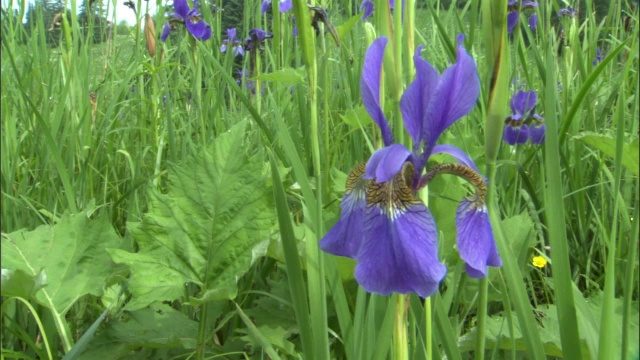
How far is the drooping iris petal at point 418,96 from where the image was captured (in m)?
0.69

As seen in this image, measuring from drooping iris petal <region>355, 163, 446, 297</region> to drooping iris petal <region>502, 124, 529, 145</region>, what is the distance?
1.35 meters

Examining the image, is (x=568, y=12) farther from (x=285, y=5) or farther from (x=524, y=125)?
(x=285, y=5)

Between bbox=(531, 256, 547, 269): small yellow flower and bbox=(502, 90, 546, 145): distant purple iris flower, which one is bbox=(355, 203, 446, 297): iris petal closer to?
bbox=(531, 256, 547, 269): small yellow flower

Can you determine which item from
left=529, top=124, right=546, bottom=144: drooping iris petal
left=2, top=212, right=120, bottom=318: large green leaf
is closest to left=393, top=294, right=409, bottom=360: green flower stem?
left=2, top=212, right=120, bottom=318: large green leaf

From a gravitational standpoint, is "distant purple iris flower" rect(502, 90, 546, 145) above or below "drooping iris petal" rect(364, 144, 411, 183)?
below

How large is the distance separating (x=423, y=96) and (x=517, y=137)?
1298 mm

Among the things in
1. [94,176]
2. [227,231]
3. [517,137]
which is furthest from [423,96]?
[94,176]

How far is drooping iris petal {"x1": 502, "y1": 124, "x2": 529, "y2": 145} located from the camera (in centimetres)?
190

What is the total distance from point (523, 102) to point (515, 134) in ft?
0.61

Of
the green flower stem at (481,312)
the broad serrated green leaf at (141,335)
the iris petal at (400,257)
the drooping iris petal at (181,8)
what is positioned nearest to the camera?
the iris petal at (400,257)

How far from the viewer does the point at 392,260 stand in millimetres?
590

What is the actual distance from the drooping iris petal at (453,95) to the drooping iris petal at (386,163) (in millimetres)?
85

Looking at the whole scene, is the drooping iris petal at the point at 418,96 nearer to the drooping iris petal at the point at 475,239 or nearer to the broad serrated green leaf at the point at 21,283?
the drooping iris petal at the point at 475,239

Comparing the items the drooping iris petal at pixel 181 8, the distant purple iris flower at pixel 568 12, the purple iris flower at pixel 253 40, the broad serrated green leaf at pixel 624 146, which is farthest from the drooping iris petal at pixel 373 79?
the distant purple iris flower at pixel 568 12
